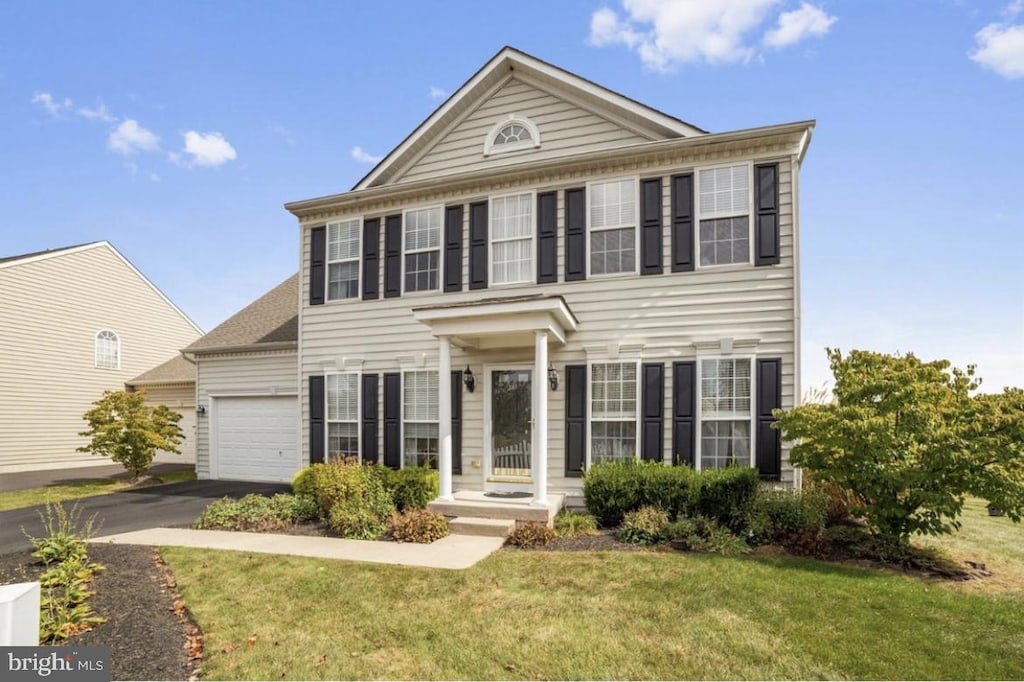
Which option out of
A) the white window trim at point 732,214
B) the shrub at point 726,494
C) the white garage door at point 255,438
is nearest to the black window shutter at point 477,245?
the white window trim at point 732,214

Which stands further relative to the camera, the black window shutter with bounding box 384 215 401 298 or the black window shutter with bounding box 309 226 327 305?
the black window shutter with bounding box 309 226 327 305

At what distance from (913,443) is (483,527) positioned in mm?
5652

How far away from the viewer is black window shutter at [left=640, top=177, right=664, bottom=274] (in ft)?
30.3

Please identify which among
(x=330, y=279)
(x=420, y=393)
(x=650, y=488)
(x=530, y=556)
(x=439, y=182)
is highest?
(x=439, y=182)

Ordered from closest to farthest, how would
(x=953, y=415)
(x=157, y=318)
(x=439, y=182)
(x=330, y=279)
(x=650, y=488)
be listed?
(x=953, y=415), (x=650, y=488), (x=439, y=182), (x=330, y=279), (x=157, y=318)

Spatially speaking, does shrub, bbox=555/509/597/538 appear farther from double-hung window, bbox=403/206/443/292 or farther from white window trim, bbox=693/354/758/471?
double-hung window, bbox=403/206/443/292

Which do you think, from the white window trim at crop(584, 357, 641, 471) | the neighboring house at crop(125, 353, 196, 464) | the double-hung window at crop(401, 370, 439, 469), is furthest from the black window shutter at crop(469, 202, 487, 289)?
the neighboring house at crop(125, 353, 196, 464)

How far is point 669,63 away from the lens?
9531 mm

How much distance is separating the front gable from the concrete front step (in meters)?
6.55

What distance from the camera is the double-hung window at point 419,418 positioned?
10422 millimetres

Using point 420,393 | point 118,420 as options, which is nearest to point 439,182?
point 420,393

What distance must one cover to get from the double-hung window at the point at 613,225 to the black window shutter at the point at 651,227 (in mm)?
131

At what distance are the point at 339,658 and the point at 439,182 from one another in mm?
8323

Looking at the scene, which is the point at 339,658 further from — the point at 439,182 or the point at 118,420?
the point at 118,420
